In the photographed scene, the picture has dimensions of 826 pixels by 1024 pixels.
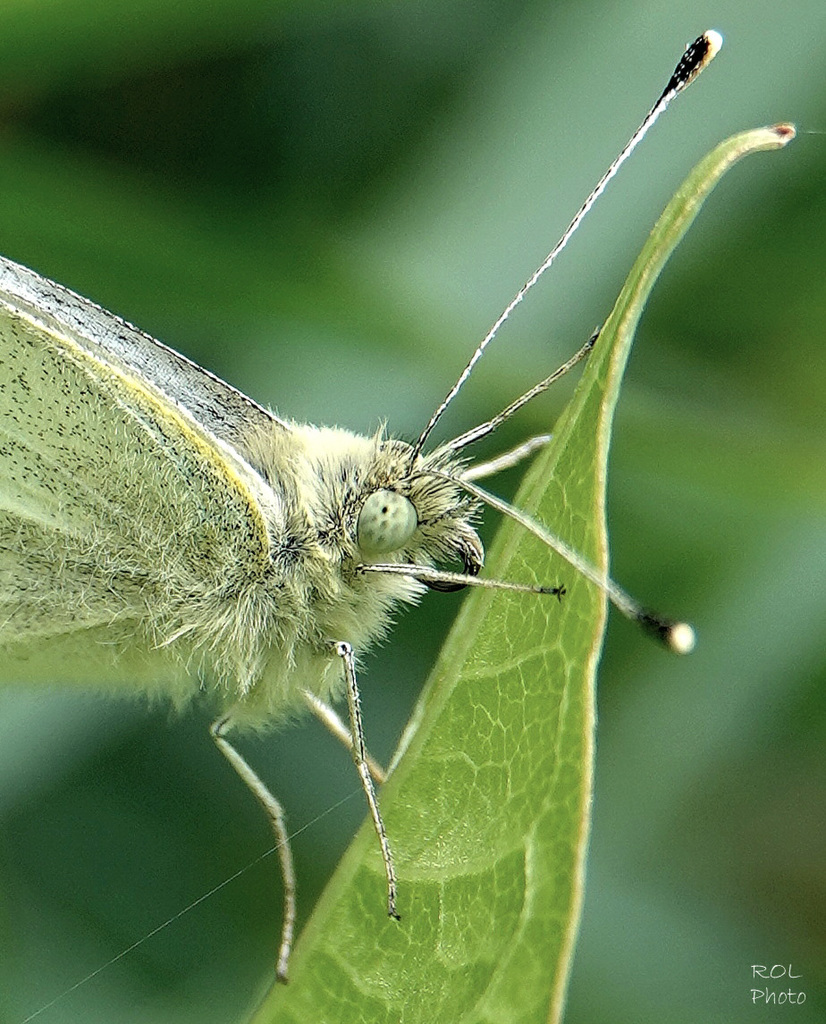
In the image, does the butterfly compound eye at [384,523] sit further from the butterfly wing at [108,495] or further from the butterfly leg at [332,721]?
the butterfly leg at [332,721]

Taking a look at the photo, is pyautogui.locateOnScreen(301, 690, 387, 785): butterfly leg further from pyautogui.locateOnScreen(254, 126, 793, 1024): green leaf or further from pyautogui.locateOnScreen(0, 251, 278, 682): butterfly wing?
pyautogui.locateOnScreen(254, 126, 793, 1024): green leaf

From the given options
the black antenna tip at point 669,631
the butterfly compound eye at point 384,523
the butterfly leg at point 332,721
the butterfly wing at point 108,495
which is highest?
the black antenna tip at point 669,631

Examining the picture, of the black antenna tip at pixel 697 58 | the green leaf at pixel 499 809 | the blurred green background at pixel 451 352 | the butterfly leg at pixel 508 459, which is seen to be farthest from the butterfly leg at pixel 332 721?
the black antenna tip at pixel 697 58

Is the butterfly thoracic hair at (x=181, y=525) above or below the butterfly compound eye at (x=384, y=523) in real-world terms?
below

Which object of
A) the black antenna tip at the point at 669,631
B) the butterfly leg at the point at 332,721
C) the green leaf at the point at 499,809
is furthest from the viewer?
the butterfly leg at the point at 332,721

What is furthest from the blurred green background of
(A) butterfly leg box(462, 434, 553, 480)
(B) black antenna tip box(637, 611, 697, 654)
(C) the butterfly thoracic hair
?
(B) black antenna tip box(637, 611, 697, 654)
